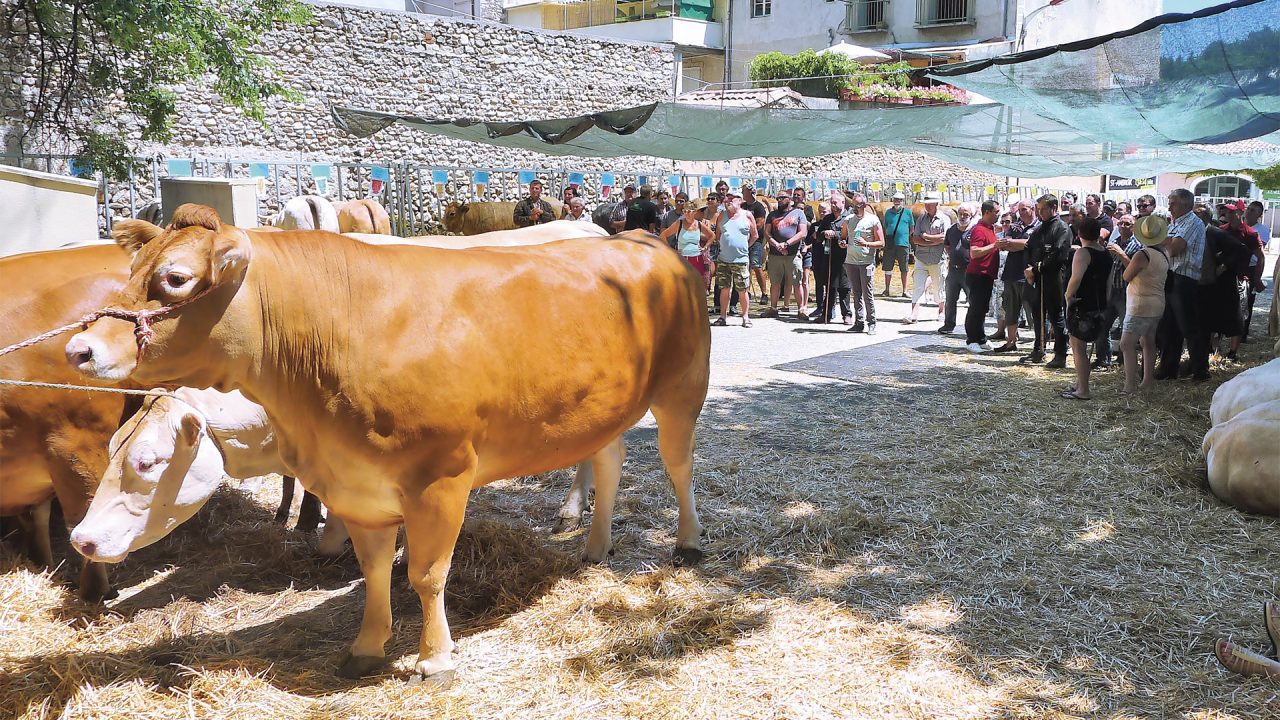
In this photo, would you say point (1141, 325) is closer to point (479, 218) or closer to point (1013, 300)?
Result: point (1013, 300)

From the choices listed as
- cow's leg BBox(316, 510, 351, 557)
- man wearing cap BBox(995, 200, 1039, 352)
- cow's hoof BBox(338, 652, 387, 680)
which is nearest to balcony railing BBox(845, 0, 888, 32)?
man wearing cap BBox(995, 200, 1039, 352)

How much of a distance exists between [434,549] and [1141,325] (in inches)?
286

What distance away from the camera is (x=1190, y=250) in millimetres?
8695

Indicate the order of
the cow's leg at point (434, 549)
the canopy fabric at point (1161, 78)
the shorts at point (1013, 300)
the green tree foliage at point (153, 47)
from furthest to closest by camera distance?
1. the green tree foliage at point (153, 47)
2. the shorts at point (1013, 300)
3. the canopy fabric at point (1161, 78)
4. the cow's leg at point (434, 549)

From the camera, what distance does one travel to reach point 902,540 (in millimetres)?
4855

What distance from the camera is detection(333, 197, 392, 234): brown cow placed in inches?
229

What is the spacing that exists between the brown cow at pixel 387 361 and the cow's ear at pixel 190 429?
0.01 meters

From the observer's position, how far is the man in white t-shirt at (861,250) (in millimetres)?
12438

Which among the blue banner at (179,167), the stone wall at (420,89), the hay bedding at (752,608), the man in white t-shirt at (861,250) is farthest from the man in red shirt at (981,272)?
the blue banner at (179,167)

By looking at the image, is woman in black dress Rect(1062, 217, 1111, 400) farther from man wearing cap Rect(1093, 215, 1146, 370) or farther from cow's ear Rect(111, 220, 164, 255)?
cow's ear Rect(111, 220, 164, 255)

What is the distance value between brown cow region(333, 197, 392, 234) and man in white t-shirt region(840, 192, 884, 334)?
7823 millimetres

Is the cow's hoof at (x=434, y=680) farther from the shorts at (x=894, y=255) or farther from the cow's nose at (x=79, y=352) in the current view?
the shorts at (x=894, y=255)

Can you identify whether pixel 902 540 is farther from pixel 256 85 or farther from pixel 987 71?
pixel 256 85

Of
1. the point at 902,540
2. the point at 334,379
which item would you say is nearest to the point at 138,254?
the point at 334,379
